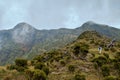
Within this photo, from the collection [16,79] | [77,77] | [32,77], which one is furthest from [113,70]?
[16,79]

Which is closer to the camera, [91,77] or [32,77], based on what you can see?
[32,77]

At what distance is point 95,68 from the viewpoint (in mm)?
68812

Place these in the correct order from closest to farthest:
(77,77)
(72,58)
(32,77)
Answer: (32,77)
(77,77)
(72,58)

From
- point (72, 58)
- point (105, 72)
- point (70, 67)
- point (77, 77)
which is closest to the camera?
point (77, 77)

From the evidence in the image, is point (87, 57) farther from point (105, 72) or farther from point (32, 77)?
point (32, 77)

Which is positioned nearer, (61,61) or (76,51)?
(61,61)

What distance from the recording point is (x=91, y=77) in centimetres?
6038

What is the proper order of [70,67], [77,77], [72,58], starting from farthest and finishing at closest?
[72,58]
[70,67]
[77,77]

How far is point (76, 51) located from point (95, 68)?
17082 mm

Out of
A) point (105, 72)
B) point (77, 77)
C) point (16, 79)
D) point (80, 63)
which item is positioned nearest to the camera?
point (16, 79)

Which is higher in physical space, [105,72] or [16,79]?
[16,79]

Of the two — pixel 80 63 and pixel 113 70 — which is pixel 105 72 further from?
pixel 80 63

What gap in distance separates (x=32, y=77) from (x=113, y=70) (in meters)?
38.7

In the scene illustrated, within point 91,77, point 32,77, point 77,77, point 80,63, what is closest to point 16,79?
point 32,77
